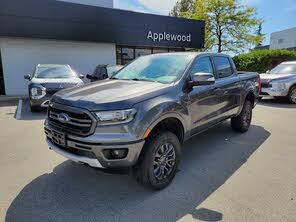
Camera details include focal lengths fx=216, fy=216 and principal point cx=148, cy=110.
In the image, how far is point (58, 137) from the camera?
8.78 ft

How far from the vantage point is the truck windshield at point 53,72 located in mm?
7595

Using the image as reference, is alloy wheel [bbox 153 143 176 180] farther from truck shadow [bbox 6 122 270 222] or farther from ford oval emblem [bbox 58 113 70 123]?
ford oval emblem [bbox 58 113 70 123]

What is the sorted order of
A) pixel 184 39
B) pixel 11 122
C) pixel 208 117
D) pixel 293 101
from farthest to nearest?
pixel 184 39 → pixel 293 101 → pixel 11 122 → pixel 208 117

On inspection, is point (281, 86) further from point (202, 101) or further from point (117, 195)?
point (117, 195)

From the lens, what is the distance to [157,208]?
2504 millimetres

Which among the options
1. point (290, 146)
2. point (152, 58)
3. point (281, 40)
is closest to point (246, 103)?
point (290, 146)

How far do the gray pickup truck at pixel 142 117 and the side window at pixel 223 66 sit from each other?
364 millimetres

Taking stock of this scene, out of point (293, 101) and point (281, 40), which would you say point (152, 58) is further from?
point (281, 40)

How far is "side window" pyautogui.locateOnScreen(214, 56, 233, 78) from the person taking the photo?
417 cm

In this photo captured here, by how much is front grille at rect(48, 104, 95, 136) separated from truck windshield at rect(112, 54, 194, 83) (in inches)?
49.2

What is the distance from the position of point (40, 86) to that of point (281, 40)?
46818 millimetres

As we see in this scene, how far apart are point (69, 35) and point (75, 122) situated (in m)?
10.6

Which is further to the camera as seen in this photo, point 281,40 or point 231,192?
point 281,40

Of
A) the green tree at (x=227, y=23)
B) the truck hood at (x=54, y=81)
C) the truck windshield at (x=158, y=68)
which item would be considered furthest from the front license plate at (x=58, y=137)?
the green tree at (x=227, y=23)
